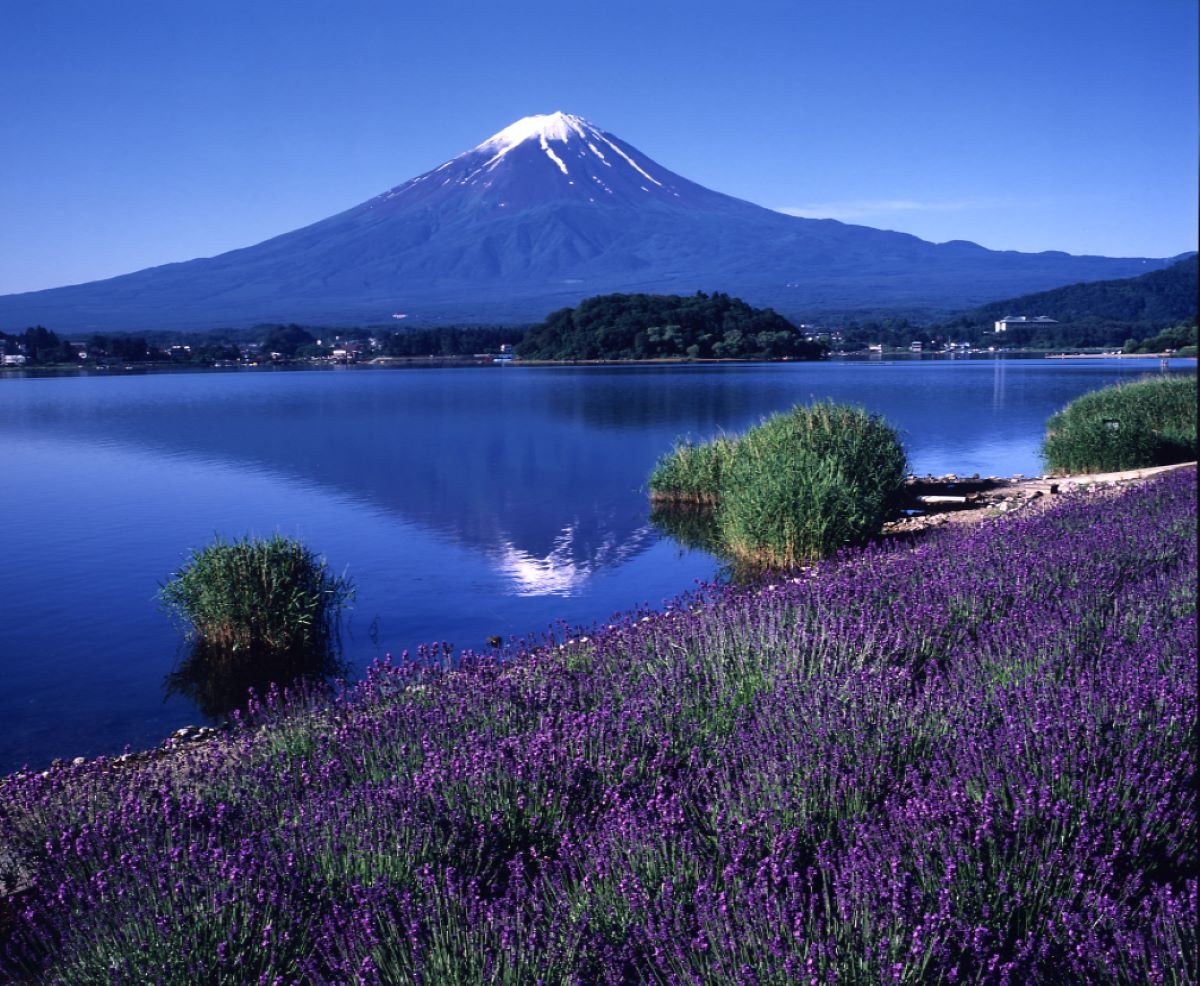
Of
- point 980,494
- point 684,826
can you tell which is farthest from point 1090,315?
point 684,826

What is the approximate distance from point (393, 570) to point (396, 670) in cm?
805

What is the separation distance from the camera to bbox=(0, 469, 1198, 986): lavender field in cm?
301

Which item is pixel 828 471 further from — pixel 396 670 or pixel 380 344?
pixel 380 344

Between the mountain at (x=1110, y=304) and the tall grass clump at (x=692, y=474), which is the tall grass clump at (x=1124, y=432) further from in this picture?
the mountain at (x=1110, y=304)

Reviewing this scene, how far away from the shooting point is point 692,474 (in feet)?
62.6

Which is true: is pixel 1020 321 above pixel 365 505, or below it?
above

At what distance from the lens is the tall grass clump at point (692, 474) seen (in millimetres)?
18766

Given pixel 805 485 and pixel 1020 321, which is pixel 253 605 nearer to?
pixel 805 485

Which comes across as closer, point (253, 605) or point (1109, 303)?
point (253, 605)

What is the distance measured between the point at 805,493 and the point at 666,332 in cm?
6986

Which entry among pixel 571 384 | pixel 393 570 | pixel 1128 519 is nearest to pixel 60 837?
pixel 1128 519

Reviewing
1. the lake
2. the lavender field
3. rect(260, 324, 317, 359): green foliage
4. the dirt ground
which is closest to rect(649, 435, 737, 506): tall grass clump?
the lake

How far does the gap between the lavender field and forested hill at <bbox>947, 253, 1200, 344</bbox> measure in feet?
347

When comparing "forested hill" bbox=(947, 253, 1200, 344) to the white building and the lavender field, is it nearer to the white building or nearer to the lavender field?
the white building
